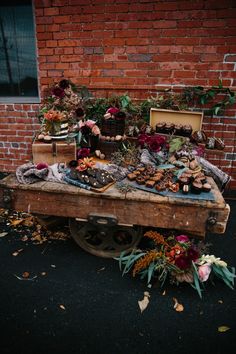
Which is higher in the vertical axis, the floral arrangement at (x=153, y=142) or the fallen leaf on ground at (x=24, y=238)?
the floral arrangement at (x=153, y=142)

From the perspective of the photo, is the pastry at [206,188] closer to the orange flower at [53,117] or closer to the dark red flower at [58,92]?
the orange flower at [53,117]

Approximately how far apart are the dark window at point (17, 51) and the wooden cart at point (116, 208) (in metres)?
2.10

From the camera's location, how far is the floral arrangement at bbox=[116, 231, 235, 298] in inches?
87.9

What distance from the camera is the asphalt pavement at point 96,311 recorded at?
1842 mm

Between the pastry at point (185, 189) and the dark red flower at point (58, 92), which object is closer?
the pastry at point (185, 189)

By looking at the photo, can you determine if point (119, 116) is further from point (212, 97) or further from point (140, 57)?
point (212, 97)

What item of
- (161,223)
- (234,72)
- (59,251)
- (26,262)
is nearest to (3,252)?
(26,262)

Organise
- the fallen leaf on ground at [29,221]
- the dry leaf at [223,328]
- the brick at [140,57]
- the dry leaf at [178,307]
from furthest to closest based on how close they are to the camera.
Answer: the brick at [140,57] → the fallen leaf on ground at [29,221] → the dry leaf at [178,307] → the dry leaf at [223,328]

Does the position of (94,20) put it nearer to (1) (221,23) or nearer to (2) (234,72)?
(1) (221,23)

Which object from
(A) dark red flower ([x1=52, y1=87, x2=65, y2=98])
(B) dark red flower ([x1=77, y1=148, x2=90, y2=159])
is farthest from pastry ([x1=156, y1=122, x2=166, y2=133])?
(A) dark red flower ([x1=52, y1=87, x2=65, y2=98])

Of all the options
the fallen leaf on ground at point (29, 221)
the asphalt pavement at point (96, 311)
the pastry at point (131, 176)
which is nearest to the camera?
the asphalt pavement at point (96, 311)

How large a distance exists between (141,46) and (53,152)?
1735 mm

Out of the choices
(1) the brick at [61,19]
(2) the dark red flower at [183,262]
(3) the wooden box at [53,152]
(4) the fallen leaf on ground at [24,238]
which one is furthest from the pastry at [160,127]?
(4) the fallen leaf on ground at [24,238]

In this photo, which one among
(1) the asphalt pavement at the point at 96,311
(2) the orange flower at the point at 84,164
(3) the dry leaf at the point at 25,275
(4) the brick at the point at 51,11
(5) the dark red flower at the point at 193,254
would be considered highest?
(4) the brick at the point at 51,11
